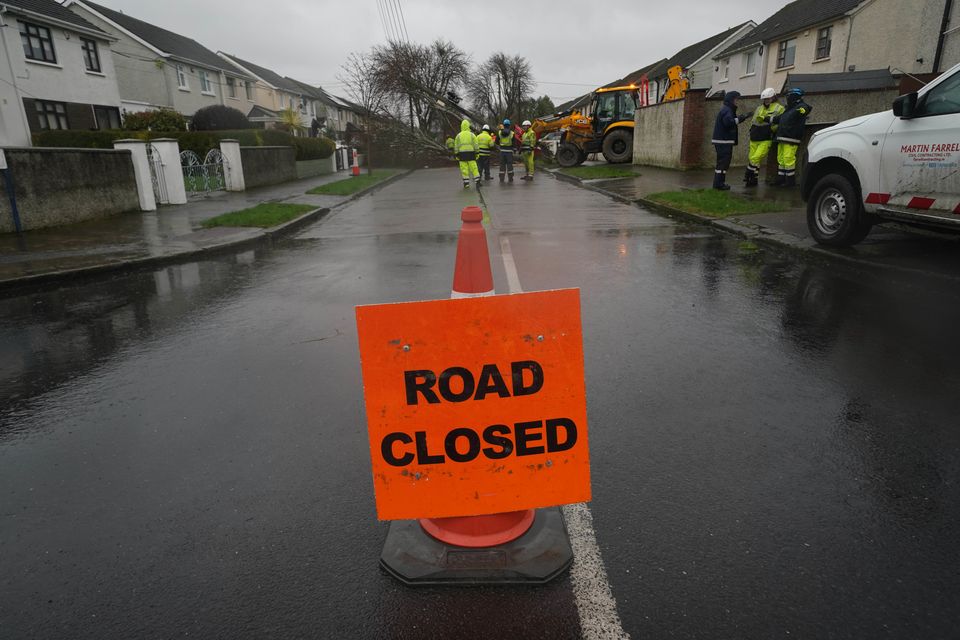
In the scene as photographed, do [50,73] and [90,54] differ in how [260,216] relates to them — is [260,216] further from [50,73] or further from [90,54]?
[90,54]

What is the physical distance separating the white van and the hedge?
20.6 metres

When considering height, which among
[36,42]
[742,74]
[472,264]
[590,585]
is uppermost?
[36,42]

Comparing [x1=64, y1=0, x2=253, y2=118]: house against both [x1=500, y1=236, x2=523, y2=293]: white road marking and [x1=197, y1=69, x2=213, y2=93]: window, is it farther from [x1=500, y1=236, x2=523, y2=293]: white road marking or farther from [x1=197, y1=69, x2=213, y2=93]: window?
[x1=500, y1=236, x2=523, y2=293]: white road marking

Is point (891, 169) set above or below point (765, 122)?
below

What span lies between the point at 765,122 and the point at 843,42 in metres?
20.3

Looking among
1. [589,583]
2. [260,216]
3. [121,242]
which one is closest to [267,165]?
[260,216]

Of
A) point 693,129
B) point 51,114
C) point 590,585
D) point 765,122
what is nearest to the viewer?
point 590,585

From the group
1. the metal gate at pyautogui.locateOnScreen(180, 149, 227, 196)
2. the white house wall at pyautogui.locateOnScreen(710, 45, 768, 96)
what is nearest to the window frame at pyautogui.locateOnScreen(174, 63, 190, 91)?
the metal gate at pyautogui.locateOnScreen(180, 149, 227, 196)

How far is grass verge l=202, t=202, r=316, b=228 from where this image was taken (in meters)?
12.5

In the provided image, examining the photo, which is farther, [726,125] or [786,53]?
[786,53]

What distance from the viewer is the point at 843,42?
94.4ft

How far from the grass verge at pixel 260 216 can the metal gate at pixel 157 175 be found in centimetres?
319

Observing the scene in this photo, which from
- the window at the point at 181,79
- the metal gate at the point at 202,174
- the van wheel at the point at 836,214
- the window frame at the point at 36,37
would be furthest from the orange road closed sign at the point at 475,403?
the window at the point at 181,79

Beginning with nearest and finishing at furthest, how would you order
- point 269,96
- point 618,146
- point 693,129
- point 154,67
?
point 693,129 < point 618,146 < point 154,67 < point 269,96
